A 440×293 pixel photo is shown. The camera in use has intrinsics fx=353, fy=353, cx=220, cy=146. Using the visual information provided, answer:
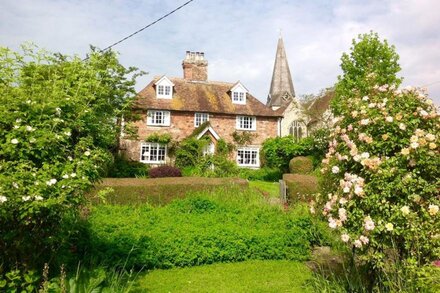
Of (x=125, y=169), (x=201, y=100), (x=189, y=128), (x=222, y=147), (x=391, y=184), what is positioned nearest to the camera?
(x=391, y=184)

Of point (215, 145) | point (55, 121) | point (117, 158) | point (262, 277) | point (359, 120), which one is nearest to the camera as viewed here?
point (55, 121)

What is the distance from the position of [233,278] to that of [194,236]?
148 centimetres

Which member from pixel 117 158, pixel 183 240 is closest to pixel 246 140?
pixel 117 158

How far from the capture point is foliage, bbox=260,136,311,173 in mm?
26536

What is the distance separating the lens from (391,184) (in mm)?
4586

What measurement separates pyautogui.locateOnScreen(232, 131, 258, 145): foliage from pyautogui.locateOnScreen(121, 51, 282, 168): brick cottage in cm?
24

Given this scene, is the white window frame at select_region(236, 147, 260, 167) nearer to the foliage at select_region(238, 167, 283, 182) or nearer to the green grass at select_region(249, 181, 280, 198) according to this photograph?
the foliage at select_region(238, 167, 283, 182)

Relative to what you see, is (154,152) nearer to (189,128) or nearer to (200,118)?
(189,128)

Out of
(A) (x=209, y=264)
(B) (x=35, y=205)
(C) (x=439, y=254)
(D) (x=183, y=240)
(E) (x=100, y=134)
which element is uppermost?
(E) (x=100, y=134)

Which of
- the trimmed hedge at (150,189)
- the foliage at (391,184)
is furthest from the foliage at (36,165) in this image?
the trimmed hedge at (150,189)

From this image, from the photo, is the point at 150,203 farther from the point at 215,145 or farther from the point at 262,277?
the point at 215,145

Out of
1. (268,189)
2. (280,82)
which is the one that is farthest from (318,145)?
(280,82)

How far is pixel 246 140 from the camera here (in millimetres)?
30984

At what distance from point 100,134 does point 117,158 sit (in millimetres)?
21267
